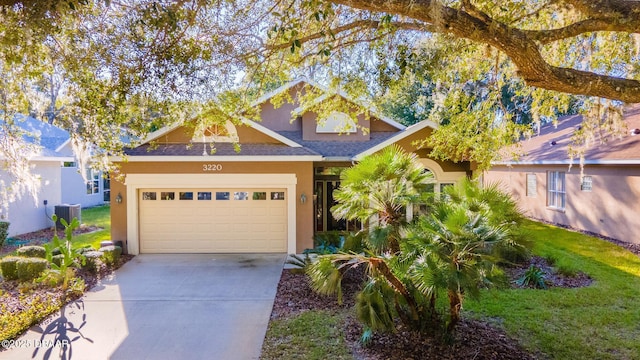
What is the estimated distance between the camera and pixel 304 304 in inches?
313

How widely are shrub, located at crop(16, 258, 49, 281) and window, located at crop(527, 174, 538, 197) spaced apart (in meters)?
19.1

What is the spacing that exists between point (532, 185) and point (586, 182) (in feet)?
12.6

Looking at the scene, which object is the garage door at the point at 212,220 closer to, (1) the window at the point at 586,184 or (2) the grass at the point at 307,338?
(2) the grass at the point at 307,338

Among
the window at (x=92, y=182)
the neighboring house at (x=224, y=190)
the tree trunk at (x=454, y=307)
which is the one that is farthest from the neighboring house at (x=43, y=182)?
the tree trunk at (x=454, y=307)

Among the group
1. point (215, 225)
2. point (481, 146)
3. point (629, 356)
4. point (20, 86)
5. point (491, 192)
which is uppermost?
point (20, 86)

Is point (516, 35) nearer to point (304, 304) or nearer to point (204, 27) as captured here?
point (204, 27)

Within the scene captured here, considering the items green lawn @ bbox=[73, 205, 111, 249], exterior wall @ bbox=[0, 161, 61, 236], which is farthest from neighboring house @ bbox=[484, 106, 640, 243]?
exterior wall @ bbox=[0, 161, 61, 236]

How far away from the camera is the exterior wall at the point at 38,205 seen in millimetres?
14805

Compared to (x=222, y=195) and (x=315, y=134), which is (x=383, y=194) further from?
(x=315, y=134)

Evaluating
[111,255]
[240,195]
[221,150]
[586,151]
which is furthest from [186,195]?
[586,151]

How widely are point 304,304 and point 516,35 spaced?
596 cm

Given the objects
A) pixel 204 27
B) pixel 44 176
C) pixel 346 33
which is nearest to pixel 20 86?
pixel 204 27

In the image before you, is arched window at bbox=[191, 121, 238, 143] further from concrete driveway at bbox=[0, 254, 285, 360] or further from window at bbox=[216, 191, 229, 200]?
concrete driveway at bbox=[0, 254, 285, 360]

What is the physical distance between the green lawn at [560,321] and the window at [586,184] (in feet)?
17.5
